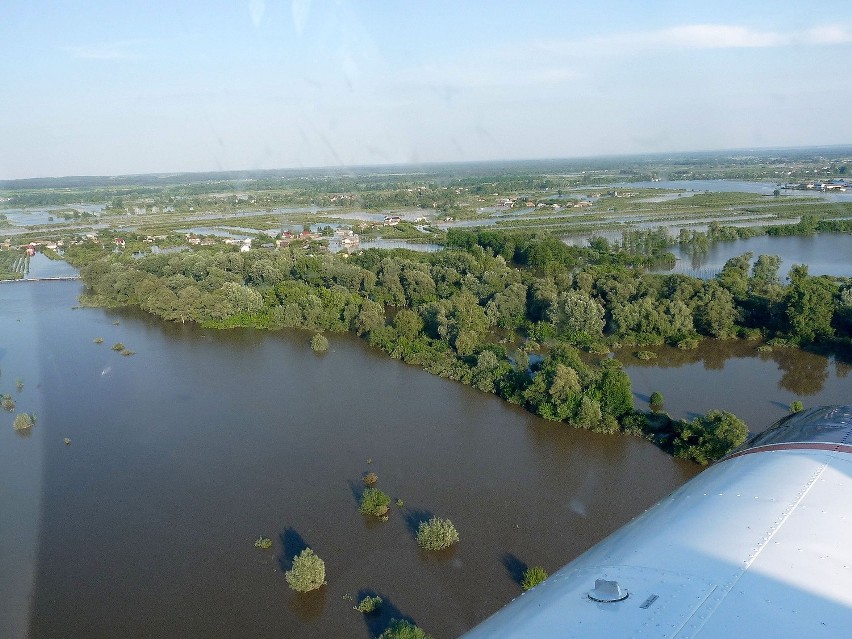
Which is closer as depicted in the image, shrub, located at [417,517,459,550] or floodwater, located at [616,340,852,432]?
shrub, located at [417,517,459,550]

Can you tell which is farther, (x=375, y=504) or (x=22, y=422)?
(x=22, y=422)

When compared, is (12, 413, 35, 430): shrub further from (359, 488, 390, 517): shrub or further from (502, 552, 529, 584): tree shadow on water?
(502, 552, 529, 584): tree shadow on water

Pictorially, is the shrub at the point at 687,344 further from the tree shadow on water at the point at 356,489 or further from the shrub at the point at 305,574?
the shrub at the point at 305,574

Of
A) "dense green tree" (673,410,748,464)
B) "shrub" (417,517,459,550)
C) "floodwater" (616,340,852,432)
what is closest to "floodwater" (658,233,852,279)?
"floodwater" (616,340,852,432)

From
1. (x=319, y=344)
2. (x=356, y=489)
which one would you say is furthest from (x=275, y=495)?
(x=319, y=344)

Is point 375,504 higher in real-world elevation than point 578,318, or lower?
lower

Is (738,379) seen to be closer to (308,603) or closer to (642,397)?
(642,397)
